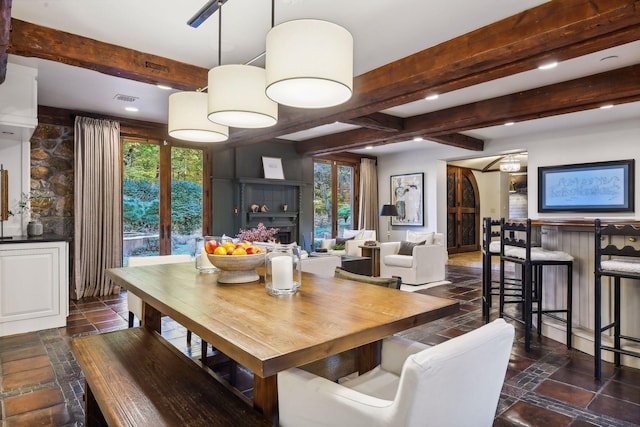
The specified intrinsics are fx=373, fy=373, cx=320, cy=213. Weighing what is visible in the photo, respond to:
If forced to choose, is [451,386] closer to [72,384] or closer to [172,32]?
[72,384]

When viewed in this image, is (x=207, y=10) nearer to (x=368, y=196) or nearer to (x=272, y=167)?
(x=272, y=167)

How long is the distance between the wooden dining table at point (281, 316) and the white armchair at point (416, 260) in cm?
391

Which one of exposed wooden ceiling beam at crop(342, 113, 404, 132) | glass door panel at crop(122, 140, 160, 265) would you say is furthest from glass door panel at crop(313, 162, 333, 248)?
glass door panel at crop(122, 140, 160, 265)

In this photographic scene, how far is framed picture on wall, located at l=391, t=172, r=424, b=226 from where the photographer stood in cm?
864

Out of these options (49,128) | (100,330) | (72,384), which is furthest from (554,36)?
(49,128)

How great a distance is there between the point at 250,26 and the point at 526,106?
3454mm

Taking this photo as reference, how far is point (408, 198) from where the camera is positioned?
8.88 m

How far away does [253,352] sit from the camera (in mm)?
1084

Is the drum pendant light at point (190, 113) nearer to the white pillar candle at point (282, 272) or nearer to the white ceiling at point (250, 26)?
the white ceiling at point (250, 26)

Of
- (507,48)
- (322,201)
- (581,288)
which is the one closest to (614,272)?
(581,288)

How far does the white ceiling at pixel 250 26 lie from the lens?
258cm

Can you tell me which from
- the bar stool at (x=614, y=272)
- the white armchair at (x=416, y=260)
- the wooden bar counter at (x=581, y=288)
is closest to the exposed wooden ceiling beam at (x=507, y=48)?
the bar stool at (x=614, y=272)

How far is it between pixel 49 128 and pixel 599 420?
657cm

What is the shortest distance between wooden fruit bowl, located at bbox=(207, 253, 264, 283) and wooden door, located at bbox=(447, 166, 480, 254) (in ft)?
26.9
